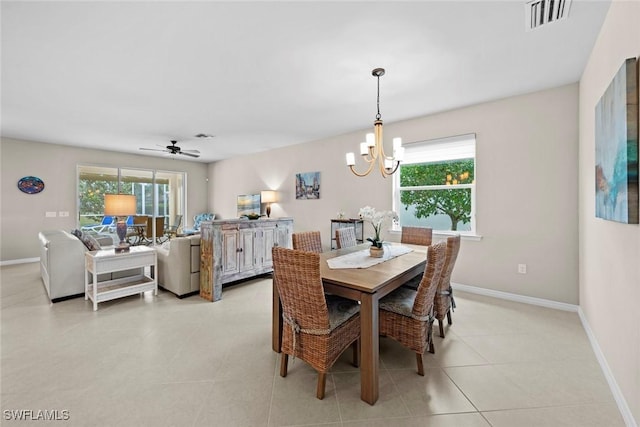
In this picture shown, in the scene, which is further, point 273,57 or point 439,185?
point 439,185

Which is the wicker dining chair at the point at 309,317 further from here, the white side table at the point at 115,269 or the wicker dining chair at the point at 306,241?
the white side table at the point at 115,269

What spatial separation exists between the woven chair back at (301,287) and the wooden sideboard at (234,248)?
77.4 inches

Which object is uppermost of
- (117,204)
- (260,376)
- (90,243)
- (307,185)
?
(307,185)

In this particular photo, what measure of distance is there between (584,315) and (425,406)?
92.5 inches

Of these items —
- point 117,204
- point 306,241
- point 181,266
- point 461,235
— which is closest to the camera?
point 306,241

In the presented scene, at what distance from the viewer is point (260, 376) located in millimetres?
1911

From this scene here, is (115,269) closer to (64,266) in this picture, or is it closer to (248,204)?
(64,266)

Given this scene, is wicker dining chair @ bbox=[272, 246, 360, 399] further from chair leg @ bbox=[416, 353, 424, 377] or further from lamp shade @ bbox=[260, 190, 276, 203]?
lamp shade @ bbox=[260, 190, 276, 203]

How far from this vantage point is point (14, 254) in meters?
5.32

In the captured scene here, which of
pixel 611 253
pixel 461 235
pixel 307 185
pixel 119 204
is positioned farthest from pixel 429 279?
pixel 307 185

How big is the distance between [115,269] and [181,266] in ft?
2.39

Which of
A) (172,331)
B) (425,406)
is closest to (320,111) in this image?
(172,331)

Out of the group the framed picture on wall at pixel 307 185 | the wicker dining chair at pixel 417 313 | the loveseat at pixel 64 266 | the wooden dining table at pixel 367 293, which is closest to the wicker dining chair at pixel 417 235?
the wooden dining table at pixel 367 293

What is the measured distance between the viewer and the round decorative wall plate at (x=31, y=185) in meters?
5.37
